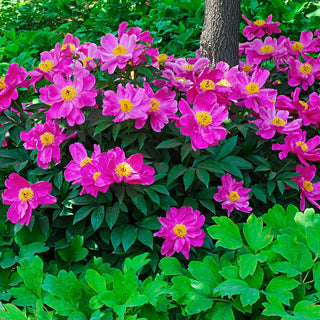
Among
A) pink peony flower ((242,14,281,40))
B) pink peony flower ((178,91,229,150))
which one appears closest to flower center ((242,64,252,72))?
pink peony flower ((242,14,281,40))

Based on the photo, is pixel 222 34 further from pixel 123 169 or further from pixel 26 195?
pixel 26 195

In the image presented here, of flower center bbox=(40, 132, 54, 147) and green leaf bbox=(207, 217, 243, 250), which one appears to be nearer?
green leaf bbox=(207, 217, 243, 250)

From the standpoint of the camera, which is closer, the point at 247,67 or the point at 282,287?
the point at 282,287

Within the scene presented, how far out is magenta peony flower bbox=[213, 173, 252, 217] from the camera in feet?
5.72

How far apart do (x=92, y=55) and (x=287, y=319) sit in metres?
1.35

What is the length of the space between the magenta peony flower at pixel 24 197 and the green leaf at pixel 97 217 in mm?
157

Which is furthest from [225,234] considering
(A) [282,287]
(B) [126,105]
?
(B) [126,105]

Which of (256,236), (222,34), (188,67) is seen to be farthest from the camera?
(222,34)

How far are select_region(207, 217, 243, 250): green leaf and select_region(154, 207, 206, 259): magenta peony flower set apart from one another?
0.43 meters

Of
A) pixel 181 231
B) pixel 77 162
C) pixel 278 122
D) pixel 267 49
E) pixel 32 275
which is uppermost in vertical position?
pixel 267 49

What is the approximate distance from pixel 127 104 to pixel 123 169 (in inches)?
10.2

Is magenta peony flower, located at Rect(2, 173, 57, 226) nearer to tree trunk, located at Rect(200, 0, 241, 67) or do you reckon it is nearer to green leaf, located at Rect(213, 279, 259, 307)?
green leaf, located at Rect(213, 279, 259, 307)

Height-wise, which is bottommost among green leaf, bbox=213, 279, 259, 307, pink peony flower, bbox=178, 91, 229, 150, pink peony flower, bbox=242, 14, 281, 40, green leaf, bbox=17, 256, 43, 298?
green leaf, bbox=17, 256, 43, 298

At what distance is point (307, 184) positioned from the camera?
6.15 ft
